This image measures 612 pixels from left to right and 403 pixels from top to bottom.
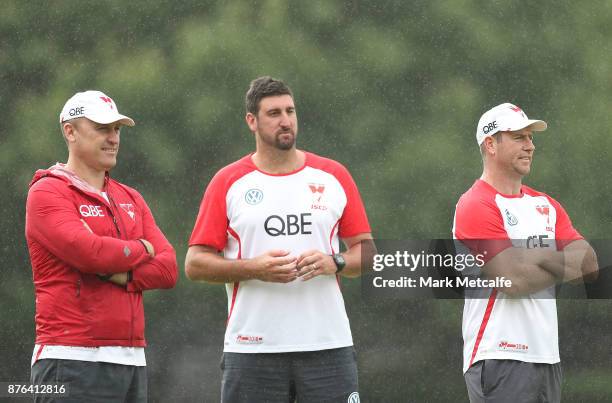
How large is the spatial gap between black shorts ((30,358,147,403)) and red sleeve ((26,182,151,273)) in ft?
1.24

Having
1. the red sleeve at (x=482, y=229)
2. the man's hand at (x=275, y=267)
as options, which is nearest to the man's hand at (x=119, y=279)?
the man's hand at (x=275, y=267)

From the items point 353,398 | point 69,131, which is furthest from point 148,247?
point 353,398

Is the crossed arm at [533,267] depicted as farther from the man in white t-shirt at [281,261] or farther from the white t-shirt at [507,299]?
the man in white t-shirt at [281,261]

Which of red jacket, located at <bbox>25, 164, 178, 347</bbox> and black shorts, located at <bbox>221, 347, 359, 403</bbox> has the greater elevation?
red jacket, located at <bbox>25, 164, 178, 347</bbox>

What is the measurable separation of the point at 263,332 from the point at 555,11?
6.46m

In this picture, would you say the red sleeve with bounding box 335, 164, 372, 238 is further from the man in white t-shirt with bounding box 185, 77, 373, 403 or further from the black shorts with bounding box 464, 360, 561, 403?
the black shorts with bounding box 464, 360, 561, 403

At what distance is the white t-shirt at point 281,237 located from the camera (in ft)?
14.1

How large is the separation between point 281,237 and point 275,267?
19cm

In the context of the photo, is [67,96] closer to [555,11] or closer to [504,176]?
[555,11]

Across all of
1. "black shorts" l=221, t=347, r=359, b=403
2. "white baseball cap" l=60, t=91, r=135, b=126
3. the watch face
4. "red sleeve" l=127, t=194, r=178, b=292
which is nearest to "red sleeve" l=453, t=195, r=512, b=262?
the watch face

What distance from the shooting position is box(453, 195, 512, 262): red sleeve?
4566mm

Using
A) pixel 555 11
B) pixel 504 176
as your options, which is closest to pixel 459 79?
pixel 555 11

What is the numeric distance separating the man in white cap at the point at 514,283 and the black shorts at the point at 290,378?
0.66 m

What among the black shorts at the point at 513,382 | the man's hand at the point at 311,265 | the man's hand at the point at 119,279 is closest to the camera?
the man's hand at the point at 119,279
